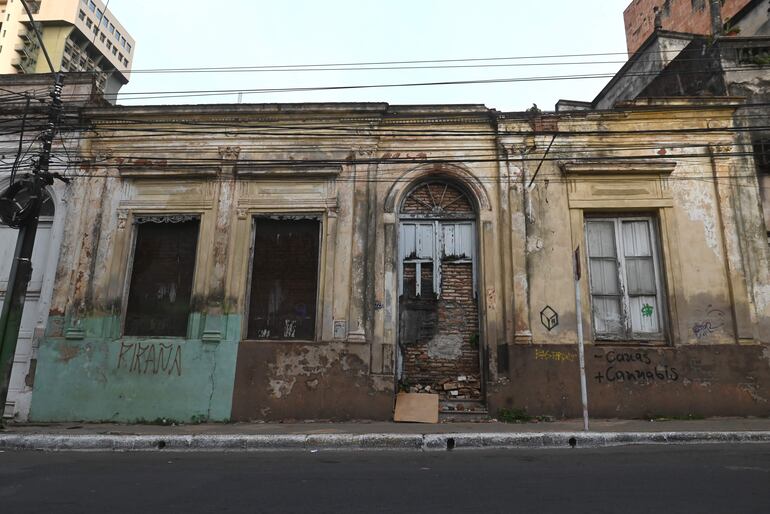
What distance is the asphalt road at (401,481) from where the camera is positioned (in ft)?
12.8

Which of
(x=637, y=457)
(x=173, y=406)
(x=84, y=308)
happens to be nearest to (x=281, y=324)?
(x=173, y=406)

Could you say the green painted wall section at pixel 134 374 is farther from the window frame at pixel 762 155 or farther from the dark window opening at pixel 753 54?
the dark window opening at pixel 753 54

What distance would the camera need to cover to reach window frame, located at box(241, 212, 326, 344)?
29.3 feet

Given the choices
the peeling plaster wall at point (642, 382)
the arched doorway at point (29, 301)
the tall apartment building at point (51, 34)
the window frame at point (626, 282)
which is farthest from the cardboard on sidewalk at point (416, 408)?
the tall apartment building at point (51, 34)

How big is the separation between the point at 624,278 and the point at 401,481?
6.33m

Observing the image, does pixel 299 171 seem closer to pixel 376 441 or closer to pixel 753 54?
pixel 376 441

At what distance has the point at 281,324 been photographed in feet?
29.9

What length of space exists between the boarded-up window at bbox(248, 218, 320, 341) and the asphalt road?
10.0 feet

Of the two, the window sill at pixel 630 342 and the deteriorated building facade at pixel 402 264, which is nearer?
the deteriorated building facade at pixel 402 264

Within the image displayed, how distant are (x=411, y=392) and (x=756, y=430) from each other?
5.10 meters

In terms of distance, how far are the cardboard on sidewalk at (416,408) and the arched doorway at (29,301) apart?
21.8 feet

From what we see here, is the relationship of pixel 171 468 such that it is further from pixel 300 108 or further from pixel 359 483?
pixel 300 108

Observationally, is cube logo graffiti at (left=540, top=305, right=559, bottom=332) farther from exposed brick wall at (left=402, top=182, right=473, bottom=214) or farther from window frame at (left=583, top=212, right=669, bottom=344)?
exposed brick wall at (left=402, top=182, right=473, bottom=214)

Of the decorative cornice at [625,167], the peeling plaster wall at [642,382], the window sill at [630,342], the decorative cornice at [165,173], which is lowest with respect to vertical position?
the peeling plaster wall at [642,382]
